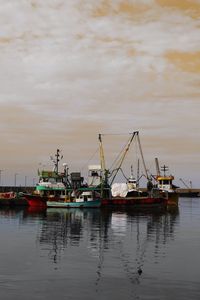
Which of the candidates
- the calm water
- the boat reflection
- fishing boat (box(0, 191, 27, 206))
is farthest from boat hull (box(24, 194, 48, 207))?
the calm water

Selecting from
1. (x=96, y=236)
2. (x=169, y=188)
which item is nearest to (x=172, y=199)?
(x=169, y=188)

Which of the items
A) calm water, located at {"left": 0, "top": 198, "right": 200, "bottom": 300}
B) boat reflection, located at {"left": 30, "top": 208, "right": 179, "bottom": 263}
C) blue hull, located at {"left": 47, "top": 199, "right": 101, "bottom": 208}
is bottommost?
calm water, located at {"left": 0, "top": 198, "right": 200, "bottom": 300}

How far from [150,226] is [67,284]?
4105 centimetres

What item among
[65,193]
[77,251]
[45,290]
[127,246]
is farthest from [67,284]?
[65,193]

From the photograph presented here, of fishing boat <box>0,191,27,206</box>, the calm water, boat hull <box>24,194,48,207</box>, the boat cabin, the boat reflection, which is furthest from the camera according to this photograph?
the boat cabin

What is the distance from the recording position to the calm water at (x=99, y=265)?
26438 mm

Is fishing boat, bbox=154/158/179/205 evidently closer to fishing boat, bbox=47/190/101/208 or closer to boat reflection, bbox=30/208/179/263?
fishing boat, bbox=47/190/101/208

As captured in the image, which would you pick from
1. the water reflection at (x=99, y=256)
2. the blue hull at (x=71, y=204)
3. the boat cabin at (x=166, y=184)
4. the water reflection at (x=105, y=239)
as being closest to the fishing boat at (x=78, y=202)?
the blue hull at (x=71, y=204)

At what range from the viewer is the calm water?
2644 cm

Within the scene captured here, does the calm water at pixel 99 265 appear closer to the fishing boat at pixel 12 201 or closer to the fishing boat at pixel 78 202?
the fishing boat at pixel 78 202

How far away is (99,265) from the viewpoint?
112 ft

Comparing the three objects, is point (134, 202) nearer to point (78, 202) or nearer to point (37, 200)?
point (78, 202)

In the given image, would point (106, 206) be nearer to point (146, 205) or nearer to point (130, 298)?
point (146, 205)

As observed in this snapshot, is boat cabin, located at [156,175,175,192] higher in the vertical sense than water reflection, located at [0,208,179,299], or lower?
higher
